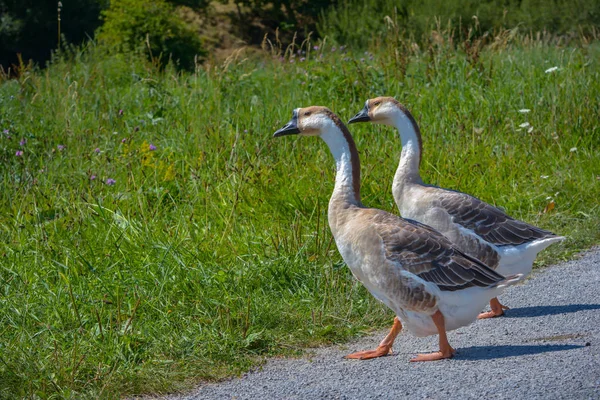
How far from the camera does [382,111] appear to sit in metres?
6.59

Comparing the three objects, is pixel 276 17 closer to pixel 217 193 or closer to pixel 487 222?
pixel 217 193

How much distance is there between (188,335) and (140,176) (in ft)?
10.7

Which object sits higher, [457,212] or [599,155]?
[457,212]

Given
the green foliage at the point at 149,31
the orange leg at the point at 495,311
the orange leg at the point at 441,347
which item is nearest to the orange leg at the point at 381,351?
the orange leg at the point at 441,347

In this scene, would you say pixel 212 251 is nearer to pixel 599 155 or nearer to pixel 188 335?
pixel 188 335

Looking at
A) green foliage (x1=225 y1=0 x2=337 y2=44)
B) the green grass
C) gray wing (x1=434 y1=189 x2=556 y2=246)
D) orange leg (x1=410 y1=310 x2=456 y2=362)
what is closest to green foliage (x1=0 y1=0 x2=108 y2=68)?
green foliage (x1=225 y1=0 x2=337 y2=44)

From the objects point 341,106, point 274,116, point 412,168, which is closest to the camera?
point 412,168

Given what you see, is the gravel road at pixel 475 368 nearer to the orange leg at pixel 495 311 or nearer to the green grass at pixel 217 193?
the orange leg at pixel 495 311

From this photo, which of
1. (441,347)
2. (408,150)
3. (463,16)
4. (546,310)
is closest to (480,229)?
(546,310)

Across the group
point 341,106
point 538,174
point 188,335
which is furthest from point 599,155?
point 188,335

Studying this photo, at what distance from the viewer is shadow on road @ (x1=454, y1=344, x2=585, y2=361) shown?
4.92 metres

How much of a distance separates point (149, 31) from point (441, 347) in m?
12.4

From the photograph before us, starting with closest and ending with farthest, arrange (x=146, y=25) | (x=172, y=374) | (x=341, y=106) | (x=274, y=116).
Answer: (x=172, y=374)
(x=274, y=116)
(x=341, y=106)
(x=146, y=25)

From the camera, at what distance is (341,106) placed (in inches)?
419
